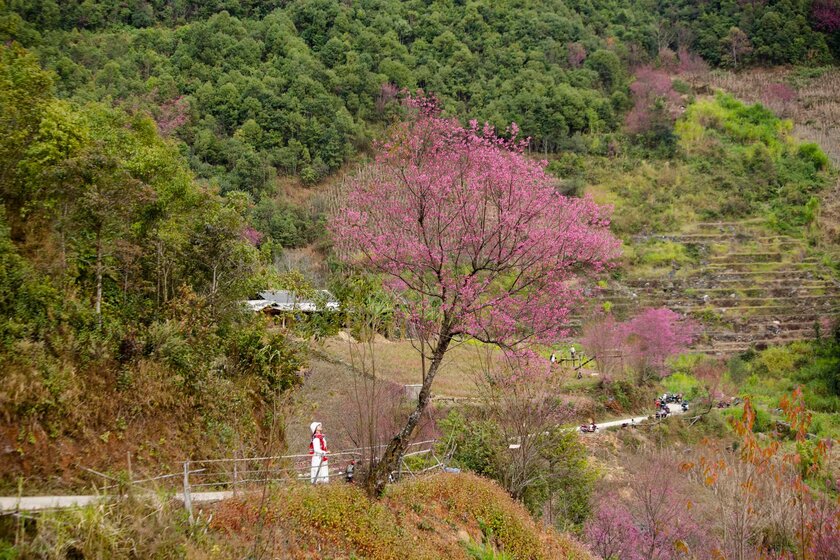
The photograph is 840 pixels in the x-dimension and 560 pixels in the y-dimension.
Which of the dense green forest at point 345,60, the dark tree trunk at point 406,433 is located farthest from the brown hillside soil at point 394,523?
the dense green forest at point 345,60

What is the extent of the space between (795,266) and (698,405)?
18.2 m

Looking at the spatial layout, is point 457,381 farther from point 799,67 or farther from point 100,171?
point 799,67

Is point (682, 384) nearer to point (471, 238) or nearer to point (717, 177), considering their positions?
point (471, 238)

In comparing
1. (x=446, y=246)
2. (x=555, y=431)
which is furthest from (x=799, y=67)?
(x=446, y=246)

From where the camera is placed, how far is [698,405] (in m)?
26.0

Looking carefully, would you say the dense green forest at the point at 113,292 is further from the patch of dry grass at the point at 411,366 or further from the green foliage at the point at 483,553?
the patch of dry grass at the point at 411,366

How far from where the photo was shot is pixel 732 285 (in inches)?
1471

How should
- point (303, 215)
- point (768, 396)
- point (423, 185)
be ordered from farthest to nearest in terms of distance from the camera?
1. point (303, 215)
2. point (768, 396)
3. point (423, 185)

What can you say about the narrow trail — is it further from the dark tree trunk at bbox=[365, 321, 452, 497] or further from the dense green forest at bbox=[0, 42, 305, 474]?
the dense green forest at bbox=[0, 42, 305, 474]

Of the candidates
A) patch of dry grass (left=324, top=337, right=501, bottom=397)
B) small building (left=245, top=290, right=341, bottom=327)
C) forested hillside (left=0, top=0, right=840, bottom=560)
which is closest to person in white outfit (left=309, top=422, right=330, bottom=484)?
forested hillside (left=0, top=0, right=840, bottom=560)

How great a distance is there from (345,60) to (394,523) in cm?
5319

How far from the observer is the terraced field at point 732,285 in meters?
34.4

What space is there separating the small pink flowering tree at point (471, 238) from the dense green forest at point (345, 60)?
30005 millimetres

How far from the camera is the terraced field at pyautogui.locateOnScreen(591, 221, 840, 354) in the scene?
34438 millimetres
